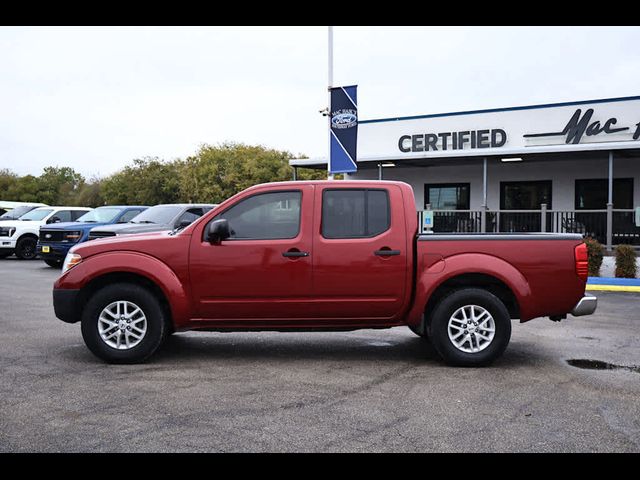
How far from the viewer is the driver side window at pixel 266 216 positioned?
6969 mm

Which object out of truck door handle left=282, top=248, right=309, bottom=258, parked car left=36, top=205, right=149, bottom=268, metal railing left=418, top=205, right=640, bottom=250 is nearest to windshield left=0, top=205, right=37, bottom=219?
parked car left=36, top=205, right=149, bottom=268

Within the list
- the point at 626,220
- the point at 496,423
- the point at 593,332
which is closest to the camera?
the point at 496,423

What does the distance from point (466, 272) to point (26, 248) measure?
60.4 feet

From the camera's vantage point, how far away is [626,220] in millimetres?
17469

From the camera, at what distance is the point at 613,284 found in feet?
48.5

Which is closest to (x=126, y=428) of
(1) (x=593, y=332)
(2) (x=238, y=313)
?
(2) (x=238, y=313)

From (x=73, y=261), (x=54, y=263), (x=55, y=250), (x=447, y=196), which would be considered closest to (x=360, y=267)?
(x=73, y=261)

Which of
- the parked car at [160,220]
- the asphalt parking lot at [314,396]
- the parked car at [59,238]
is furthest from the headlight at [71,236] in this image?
the asphalt parking lot at [314,396]

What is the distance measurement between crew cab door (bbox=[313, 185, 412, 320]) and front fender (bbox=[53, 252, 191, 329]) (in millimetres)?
1354

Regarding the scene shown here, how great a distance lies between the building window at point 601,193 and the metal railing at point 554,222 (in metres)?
1.51

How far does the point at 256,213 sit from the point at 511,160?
14755 millimetres

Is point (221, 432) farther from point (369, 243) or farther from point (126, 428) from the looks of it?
point (369, 243)

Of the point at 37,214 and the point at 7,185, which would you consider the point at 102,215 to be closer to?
the point at 37,214

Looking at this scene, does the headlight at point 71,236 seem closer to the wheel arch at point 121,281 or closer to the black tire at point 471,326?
the wheel arch at point 121,281
